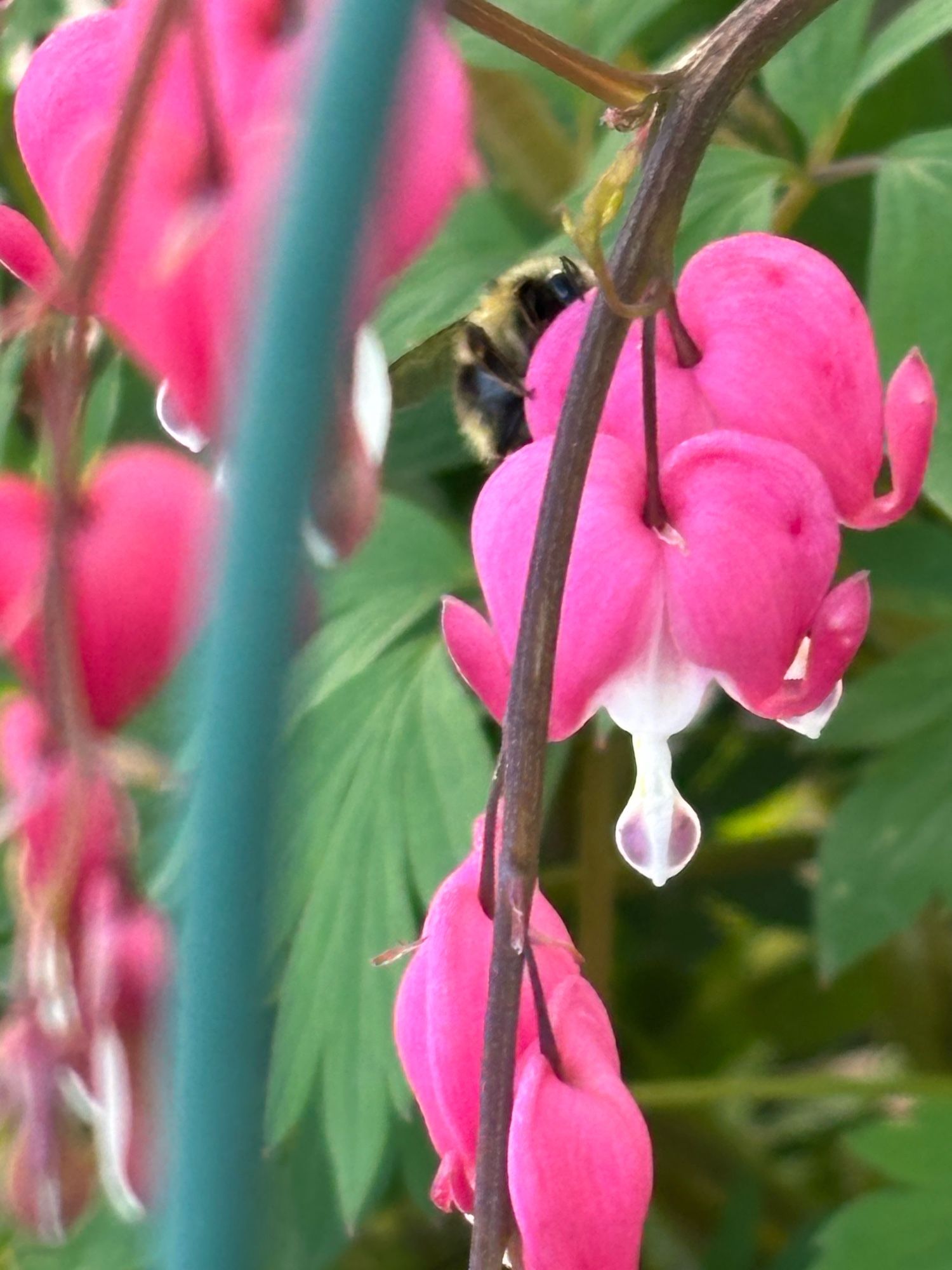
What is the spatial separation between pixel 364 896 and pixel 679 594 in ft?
1.23

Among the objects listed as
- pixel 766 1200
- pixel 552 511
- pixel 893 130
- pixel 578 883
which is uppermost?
pixel 552 511

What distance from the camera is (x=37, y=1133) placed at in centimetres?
41

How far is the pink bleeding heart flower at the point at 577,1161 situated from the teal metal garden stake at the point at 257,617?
0.63 feet

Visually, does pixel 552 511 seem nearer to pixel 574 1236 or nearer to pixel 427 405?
pixel 574 1236

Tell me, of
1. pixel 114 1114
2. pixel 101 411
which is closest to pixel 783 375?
pixel 114 1114

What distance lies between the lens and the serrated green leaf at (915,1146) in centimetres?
86

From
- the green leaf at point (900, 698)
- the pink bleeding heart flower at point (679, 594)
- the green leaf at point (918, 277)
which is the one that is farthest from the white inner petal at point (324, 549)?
the green leaf at point (900, 698)

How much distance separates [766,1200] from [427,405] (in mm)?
808

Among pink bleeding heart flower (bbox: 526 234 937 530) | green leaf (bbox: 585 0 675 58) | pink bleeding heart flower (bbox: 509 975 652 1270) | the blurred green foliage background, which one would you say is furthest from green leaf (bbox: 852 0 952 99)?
pink bleeding heart flower (bbox: 509 975 652 1270)

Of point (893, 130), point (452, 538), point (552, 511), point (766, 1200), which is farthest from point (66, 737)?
point (766, 1200)

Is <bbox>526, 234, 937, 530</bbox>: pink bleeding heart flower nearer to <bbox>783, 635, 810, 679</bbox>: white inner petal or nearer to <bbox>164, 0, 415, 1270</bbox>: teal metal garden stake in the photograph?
<bbox>783, 635, 810, 679</bbox>: white inner petal

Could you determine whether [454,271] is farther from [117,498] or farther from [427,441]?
[117,498]

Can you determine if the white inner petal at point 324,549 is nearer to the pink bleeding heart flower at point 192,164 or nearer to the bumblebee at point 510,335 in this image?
the pink bleeding heart flower at point 192,164

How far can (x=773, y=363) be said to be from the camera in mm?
420
